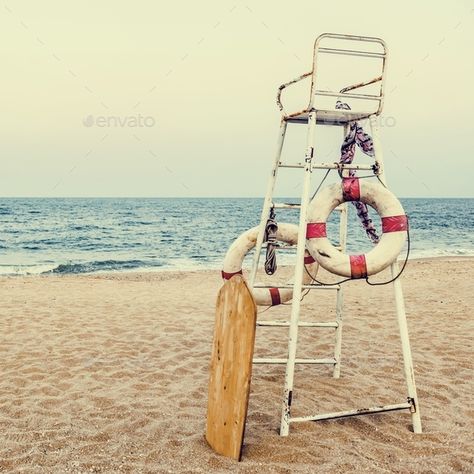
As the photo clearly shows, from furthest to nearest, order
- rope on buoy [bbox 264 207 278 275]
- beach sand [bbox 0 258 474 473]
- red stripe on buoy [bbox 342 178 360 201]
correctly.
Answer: rope on buoy [bbox 264 207 278 275], red stripe on buoy [bbox 342 178 360 201], beach sand [bbox 0 258 474 473]

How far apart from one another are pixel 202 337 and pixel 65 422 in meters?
3.02

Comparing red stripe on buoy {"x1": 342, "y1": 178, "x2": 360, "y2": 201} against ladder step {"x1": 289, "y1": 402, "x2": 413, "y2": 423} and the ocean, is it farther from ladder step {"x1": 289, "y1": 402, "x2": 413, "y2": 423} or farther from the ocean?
the ocean

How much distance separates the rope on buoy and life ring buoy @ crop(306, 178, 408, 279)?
0.34m

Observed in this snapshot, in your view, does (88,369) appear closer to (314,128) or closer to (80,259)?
(314,128)

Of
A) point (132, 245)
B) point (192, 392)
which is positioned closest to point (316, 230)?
point (192, 392)

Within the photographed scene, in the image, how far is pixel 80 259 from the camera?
77.8 feet

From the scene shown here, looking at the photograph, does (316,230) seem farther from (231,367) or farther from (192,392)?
(192,392)

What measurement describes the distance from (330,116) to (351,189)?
1.96 ft

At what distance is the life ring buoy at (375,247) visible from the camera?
12.9 ft

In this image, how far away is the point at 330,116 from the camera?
13.6ft

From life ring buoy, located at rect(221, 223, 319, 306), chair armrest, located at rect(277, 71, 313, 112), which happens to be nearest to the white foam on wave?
life ring buoy, located at rect(221, 223, 319, 306)

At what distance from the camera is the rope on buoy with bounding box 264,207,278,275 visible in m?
4.25

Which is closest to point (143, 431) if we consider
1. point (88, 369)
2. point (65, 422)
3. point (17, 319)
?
point (65, 422)

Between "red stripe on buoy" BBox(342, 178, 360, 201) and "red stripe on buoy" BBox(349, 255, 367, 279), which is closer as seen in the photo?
"red stripe on buoy" BBox(349, 255, 367, 279)
